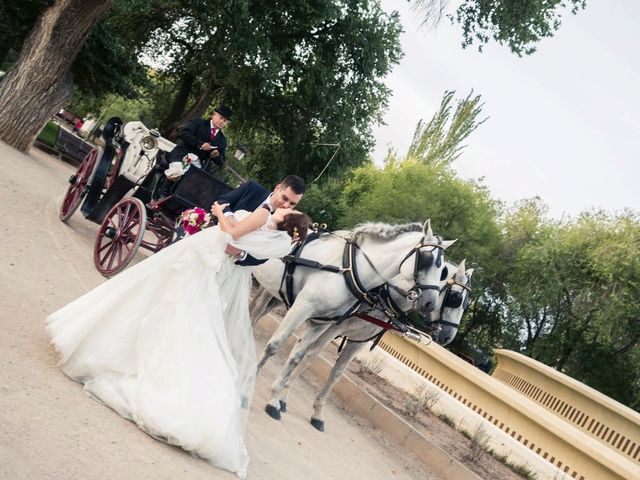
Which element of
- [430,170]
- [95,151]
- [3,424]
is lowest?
[3,424]

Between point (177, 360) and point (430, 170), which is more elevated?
point (430, 170)

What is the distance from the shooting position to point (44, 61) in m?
17.2

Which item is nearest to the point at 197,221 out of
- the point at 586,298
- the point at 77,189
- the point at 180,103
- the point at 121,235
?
the point at 121,235

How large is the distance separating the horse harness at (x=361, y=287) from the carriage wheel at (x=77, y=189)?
4.27 m

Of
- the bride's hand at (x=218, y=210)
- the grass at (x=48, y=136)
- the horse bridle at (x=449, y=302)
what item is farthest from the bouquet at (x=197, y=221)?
the grass at (x=48, y=136)

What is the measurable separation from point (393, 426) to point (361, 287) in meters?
3.84

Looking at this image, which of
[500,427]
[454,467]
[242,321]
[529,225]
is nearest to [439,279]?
[242,321]

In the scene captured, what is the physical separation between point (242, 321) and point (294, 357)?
1953 millimetres

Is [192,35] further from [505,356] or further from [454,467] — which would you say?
[454,467]

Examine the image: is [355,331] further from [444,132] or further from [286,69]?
[444,132]

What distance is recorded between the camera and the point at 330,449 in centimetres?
855

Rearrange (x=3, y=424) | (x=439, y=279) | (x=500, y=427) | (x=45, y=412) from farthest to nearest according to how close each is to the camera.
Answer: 1. (x=500, y=427)
2. (x=439, y=279)
3. (x=45, y=412)
4. (x=3, y=424)

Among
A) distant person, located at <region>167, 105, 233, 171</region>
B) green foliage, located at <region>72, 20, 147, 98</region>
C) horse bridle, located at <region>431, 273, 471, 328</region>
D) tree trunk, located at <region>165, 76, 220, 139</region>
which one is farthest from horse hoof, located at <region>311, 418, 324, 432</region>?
tree trunk, located at <region>165, 76, 220, 139</region>

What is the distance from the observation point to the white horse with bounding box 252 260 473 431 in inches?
336
